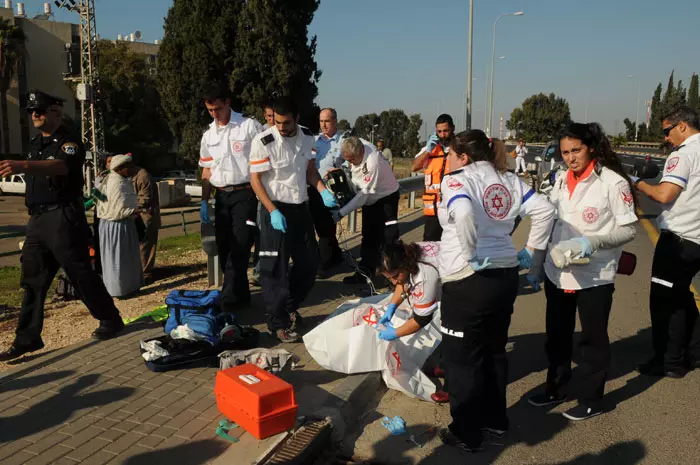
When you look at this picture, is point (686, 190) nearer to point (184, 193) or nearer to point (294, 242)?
point (294, 242)

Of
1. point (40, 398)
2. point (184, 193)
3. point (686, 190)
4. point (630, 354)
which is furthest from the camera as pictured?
point (184, 193)

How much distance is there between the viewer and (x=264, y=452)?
3.17 meters

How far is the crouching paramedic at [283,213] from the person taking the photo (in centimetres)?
492

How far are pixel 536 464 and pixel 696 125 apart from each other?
2875 mm

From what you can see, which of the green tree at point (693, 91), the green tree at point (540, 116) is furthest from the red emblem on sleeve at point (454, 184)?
the green tree at point (693, 91)

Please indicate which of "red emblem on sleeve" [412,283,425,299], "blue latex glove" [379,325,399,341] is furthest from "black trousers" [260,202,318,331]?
"red emblem on sleeve" [412,283,425,299]

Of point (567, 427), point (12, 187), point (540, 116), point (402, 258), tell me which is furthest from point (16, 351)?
point (540, 116)

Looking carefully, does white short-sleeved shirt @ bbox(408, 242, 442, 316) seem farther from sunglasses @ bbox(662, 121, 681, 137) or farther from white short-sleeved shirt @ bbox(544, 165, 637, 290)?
sunglasses @ bbox(662, 121, 681, 137)

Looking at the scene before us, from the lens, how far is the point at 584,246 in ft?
11.7

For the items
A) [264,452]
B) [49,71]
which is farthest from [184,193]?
[264,452]

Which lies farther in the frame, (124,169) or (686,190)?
(124,169)

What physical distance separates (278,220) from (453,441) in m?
2.25

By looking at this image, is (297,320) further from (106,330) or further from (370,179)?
(370,179)

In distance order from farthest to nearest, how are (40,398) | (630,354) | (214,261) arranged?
(214,261), (630,354), (40,398)
